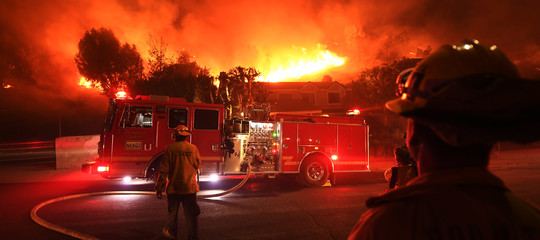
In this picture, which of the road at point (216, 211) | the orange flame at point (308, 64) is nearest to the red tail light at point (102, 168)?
the road at point (216, 211)

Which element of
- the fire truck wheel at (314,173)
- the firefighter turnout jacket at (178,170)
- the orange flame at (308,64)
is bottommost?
the fire truck wheel at (314,173)

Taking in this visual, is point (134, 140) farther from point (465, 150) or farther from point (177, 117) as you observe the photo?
point (465, 150)

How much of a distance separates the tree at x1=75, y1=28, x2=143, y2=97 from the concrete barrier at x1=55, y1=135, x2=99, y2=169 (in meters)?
17.0

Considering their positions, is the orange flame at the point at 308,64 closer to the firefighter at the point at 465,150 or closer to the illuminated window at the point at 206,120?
the illuminated window at the point at 206,120

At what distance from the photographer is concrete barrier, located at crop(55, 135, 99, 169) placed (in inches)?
533

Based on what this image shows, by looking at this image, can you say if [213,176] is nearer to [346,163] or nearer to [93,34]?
[346,163]

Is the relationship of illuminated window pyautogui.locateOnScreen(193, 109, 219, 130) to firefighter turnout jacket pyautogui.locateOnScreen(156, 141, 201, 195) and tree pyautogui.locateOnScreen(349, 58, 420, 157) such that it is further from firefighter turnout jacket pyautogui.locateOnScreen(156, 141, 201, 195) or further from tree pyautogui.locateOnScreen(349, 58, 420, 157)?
tree pyautogui.locateOnScreen(349, 58, 420, 157)

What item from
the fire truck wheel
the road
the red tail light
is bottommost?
the road

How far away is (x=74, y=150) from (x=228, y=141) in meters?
8.98

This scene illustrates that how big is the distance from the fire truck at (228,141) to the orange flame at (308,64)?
2278 inches

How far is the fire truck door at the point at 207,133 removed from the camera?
8.87m

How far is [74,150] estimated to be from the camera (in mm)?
13836

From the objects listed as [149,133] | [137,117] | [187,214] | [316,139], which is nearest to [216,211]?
[187,214]

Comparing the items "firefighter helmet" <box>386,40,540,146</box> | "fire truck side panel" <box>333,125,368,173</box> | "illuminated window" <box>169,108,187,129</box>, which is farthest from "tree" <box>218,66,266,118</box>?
"firefighter helmet" <box>386,40,540,146</box>
